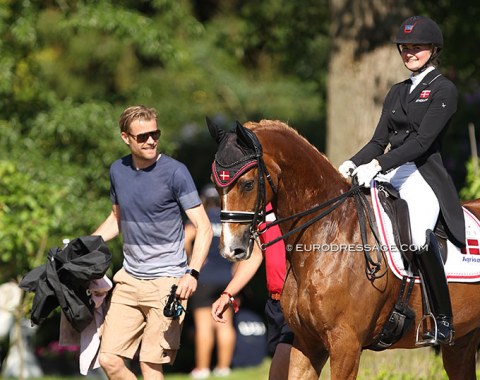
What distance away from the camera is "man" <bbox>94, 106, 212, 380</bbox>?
6898mm

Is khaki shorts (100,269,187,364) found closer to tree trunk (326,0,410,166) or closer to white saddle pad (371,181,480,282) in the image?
white saddle pad (371,181,480,282)

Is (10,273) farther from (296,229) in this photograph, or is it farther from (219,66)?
(219,66)

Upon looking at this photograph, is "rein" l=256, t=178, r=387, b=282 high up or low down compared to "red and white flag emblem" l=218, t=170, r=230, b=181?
down

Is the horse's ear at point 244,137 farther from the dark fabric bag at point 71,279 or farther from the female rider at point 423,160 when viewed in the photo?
the dark fabric bag at point 71,279

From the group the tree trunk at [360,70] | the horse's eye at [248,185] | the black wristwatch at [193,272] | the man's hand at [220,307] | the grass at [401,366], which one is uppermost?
the tree trunk at [360,70]

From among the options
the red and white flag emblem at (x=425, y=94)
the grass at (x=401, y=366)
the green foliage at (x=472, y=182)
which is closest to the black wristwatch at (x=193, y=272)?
the red and white flag emblem at (x=425, y=94)

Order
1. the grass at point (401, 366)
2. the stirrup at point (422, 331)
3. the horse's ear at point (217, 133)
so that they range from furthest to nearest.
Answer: the grass at point (401, 366)
the stirrup at point (422, 331)
the horse's ear at point (217, 133)

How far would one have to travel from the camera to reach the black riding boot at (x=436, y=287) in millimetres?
6254

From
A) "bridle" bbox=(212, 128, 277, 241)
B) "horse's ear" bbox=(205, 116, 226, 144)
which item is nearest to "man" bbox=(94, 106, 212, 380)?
"horse's ear" bbox=(205, 116, 226, 144)

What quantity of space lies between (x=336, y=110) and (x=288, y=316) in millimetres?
5638

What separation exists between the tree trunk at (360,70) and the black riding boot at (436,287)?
5.05m

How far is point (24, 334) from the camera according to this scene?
546 inches

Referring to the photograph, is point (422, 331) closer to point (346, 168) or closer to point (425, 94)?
point (346, 168)

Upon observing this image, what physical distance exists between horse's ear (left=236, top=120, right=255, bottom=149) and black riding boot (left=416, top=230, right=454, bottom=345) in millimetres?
1248
